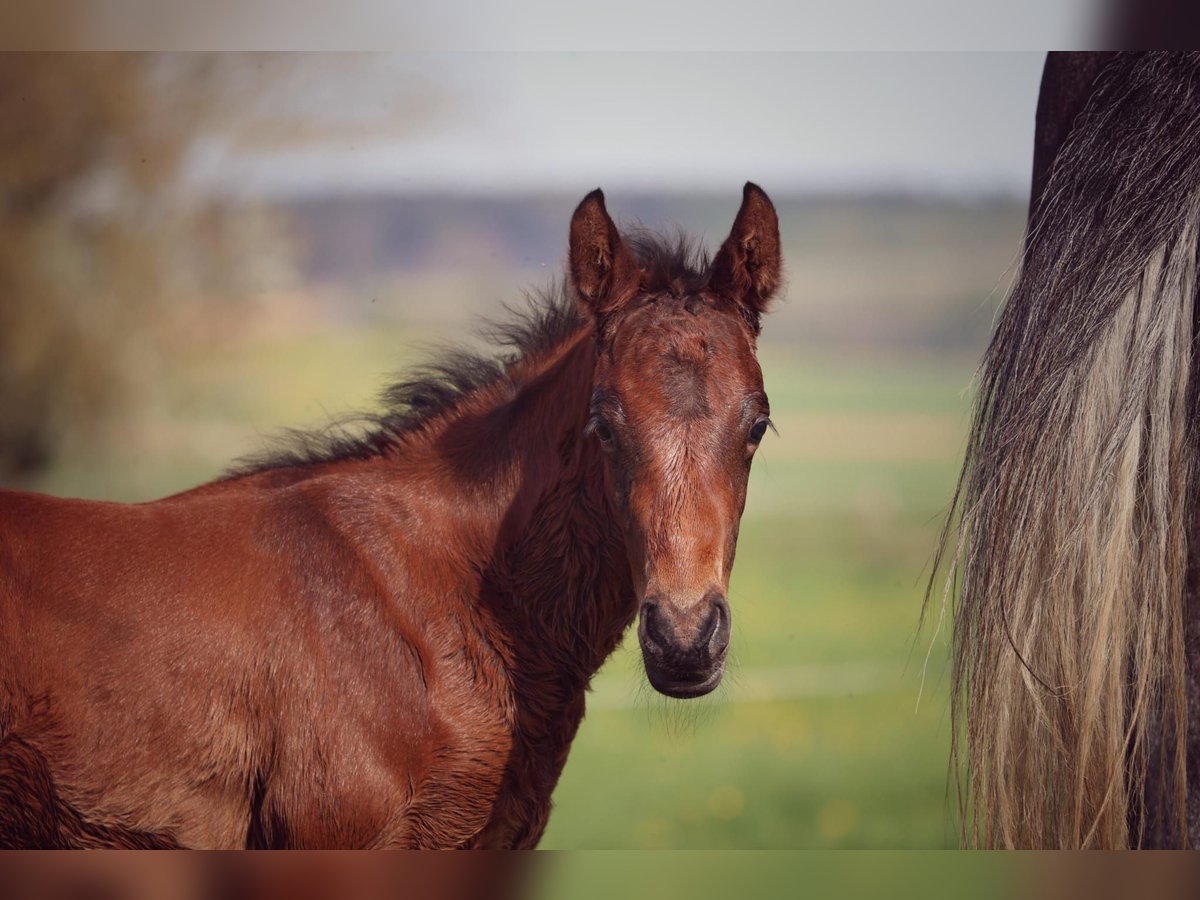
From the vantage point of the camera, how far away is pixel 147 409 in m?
3.43

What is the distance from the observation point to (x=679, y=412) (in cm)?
212

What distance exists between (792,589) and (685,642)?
1.78m

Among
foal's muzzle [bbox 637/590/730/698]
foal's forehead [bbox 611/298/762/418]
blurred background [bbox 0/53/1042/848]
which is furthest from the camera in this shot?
blurred background [bbox 0/53/1042/848]

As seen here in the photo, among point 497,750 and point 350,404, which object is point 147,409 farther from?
point 497,750

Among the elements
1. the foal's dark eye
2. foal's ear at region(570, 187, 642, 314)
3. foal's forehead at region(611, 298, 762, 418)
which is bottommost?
the foal's dark eye

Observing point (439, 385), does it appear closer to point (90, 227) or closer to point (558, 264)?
point (558, 264)

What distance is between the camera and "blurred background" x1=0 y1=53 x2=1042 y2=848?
3.18 m

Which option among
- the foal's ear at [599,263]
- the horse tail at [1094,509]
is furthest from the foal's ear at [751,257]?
the horse tail at [1094,509]

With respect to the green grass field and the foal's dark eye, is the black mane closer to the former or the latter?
the foal's dark eye

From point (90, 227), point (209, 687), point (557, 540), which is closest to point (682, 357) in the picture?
point (557, 540)

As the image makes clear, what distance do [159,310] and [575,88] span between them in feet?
5.15

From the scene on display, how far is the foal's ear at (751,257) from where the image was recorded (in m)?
2.28

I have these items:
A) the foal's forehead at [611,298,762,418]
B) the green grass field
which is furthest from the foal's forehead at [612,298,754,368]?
the green grass field

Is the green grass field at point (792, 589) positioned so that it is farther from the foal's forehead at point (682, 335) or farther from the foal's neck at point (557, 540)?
the foal's forehead at point (682, 335)
